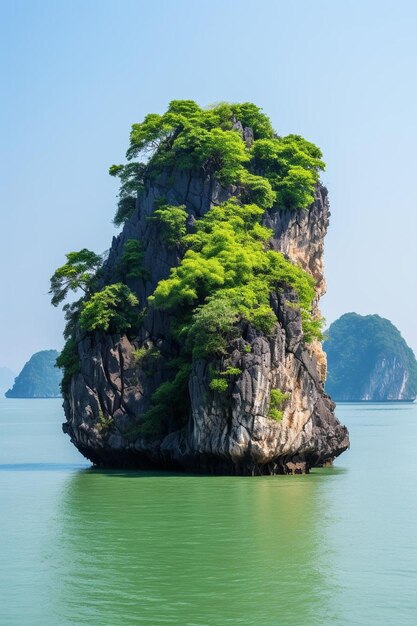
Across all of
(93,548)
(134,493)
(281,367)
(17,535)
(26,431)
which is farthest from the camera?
(26,431)

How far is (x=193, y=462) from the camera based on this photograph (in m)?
34.0

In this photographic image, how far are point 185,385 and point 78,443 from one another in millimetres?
5033

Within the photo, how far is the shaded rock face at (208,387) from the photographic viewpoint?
32.2 metres

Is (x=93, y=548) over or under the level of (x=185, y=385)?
under

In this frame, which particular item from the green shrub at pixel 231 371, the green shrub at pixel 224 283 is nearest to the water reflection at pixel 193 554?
the green shrub at pixel 231 371

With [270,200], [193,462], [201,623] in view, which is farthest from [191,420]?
[201,623]

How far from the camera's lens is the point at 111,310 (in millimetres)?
36406

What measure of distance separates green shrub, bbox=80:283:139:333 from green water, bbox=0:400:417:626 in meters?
5.25

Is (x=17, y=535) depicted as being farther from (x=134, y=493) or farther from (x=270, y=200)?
(x=270, y=200)

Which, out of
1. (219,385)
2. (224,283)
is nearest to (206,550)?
(219,385)

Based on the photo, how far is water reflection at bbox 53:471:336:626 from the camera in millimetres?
16203

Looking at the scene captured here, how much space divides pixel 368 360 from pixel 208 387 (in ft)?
459

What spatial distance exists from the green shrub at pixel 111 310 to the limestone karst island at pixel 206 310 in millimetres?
51

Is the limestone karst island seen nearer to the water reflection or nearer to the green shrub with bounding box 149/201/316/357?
the green shrub with bounding box 149/201/316/357
